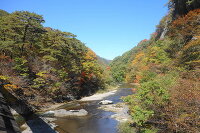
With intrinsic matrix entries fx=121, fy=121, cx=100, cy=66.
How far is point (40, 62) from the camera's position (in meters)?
17.5

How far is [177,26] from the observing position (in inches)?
644

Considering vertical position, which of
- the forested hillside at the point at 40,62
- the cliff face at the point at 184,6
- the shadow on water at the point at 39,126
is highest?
the cliff face at the point at 184,6

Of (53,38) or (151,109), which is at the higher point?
(53,38)

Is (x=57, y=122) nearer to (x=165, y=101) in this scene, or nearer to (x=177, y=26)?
(x=165, y=101)

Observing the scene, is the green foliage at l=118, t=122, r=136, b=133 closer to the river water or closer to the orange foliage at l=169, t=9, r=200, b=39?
the river water

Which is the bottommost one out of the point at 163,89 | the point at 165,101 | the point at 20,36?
the point at 165,101

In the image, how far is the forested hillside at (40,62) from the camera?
1240 centimetres

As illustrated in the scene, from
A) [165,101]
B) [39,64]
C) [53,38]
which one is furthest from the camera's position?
[53,38]

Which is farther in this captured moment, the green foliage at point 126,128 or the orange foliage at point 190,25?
the orange foliage at point 190,25

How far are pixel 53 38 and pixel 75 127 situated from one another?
16.8 meters

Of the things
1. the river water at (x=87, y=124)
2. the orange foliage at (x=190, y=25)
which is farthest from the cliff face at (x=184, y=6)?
the river water at (x=87, y=124)

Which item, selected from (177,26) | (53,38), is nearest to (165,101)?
(177,26)

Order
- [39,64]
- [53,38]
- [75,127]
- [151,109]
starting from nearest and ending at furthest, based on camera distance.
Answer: [151,109], [75,127], [39,64], [53,38]

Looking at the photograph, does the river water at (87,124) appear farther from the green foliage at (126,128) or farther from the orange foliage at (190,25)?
the orange foliage at (190,25)
